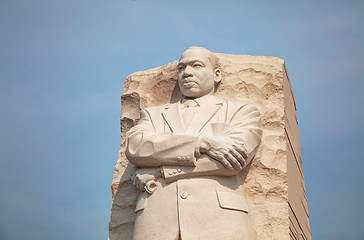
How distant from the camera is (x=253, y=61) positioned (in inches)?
284

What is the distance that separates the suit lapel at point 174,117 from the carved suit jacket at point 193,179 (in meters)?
0.01

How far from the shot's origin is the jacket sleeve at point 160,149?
18.4 ft

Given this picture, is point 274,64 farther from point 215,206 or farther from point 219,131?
point 215,206

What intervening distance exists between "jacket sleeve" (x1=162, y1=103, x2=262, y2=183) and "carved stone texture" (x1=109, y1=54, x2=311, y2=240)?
38cm

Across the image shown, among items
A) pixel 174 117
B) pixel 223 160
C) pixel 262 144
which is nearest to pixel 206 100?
pixel 174 117

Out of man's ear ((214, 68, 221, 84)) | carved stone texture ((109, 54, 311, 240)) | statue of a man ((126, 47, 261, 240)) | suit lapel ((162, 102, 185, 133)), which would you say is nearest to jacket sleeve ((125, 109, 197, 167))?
statue of a man ((126, 47, 261, 240))

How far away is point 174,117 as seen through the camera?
248 inches

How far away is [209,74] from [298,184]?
213 centimetres

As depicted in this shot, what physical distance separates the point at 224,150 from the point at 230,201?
0.56 meters

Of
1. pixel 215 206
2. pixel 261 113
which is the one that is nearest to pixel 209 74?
pixel 261 113

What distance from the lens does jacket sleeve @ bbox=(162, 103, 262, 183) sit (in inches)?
221

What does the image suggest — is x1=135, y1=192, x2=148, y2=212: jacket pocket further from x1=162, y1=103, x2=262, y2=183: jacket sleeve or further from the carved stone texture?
the carved stone texture

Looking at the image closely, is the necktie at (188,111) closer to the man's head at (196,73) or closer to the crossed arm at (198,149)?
the man's head at (196,73)

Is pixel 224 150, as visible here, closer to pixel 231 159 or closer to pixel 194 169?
pixel 231 159
